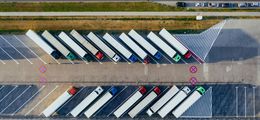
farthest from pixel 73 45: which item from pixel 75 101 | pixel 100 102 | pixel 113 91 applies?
pixel 100 102

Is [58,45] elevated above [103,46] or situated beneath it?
elevated above

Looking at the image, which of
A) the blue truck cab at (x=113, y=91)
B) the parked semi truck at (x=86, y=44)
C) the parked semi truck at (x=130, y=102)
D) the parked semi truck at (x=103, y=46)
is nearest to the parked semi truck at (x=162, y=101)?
the parked semi truck at (x=130, y=102)

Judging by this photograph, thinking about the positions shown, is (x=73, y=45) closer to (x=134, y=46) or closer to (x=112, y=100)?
(x=134, y=46)

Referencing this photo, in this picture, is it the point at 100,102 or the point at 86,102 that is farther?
the point at 86,102

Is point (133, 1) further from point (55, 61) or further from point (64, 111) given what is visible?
point (64, 111)

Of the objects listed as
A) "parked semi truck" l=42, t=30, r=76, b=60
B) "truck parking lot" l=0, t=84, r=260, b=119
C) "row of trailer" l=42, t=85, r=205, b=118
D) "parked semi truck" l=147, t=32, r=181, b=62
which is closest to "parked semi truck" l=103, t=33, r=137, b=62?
"parked semi truck" l=147, t=32, r=181, b=62
